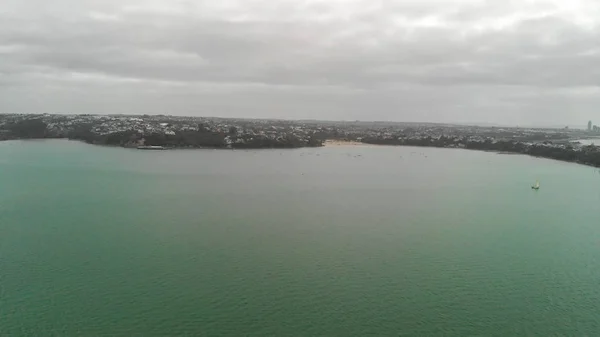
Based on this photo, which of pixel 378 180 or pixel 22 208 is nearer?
pixel 22 208

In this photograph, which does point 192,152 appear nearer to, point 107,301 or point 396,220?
point 396,220

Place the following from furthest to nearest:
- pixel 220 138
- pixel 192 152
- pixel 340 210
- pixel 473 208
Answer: pixel 220 138 → pixel 192 152 → pixel 473 208 → pixel 340 210

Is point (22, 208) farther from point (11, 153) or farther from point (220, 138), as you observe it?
point (220, 138)

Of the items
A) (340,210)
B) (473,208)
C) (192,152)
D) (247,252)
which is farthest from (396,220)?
(192,152)

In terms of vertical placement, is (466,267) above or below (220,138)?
below

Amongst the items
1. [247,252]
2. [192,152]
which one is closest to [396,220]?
[247,252]

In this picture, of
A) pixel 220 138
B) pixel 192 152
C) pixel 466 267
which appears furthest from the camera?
pixel 220 138
